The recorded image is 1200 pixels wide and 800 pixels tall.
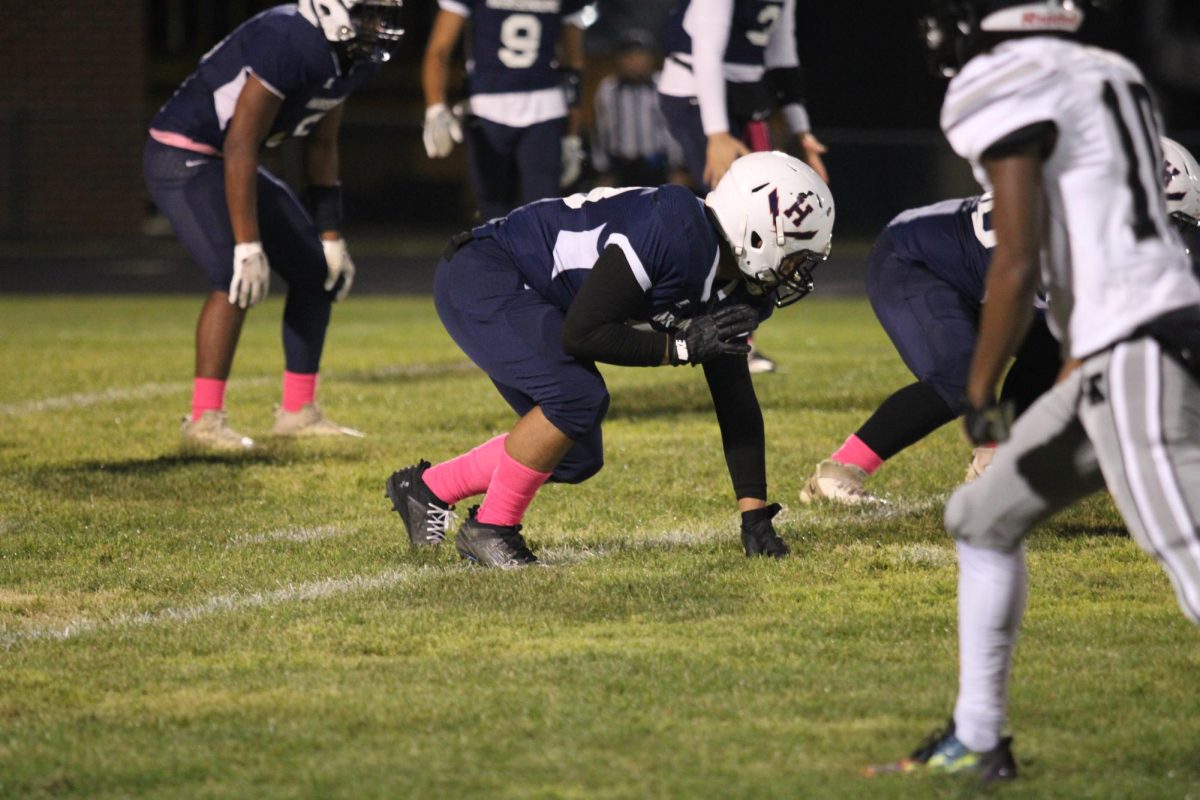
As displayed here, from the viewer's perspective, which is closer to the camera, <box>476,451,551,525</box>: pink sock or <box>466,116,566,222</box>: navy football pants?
<box>476,451,551,525</box>: pink sock

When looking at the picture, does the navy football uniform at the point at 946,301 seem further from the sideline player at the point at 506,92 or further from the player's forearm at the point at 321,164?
the sideline player at the point at 506,92

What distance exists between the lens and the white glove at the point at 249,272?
6.52 meters

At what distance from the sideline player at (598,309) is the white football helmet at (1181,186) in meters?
1.04

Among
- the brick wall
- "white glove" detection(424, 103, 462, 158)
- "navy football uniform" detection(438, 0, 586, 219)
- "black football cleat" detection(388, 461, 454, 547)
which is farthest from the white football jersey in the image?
the brick wall

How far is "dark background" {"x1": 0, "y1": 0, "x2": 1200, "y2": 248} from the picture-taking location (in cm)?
1961

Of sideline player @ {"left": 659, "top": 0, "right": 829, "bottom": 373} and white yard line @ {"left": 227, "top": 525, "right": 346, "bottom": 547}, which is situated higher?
sideline player @ {"left": 659, "top": 0, "right": 829, "bottom": 373}

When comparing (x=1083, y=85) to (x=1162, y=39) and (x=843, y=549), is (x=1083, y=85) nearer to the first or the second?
(x=843, y=549)

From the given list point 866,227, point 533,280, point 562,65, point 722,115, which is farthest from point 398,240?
point 533,280

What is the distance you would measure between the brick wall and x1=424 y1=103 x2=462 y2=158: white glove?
12615 mm

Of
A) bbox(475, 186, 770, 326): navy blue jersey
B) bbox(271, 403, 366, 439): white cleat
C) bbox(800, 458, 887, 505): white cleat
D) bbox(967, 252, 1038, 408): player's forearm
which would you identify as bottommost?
bbox(271, 403, 366, 439): white cleat

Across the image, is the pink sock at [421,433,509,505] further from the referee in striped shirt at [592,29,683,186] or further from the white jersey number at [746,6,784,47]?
the referee in striped shirt at [592,29,683,186]

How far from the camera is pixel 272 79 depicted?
651 centimetres

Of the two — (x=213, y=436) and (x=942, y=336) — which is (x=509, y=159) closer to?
(x=213, y=436)

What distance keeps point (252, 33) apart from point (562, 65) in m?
2.17
